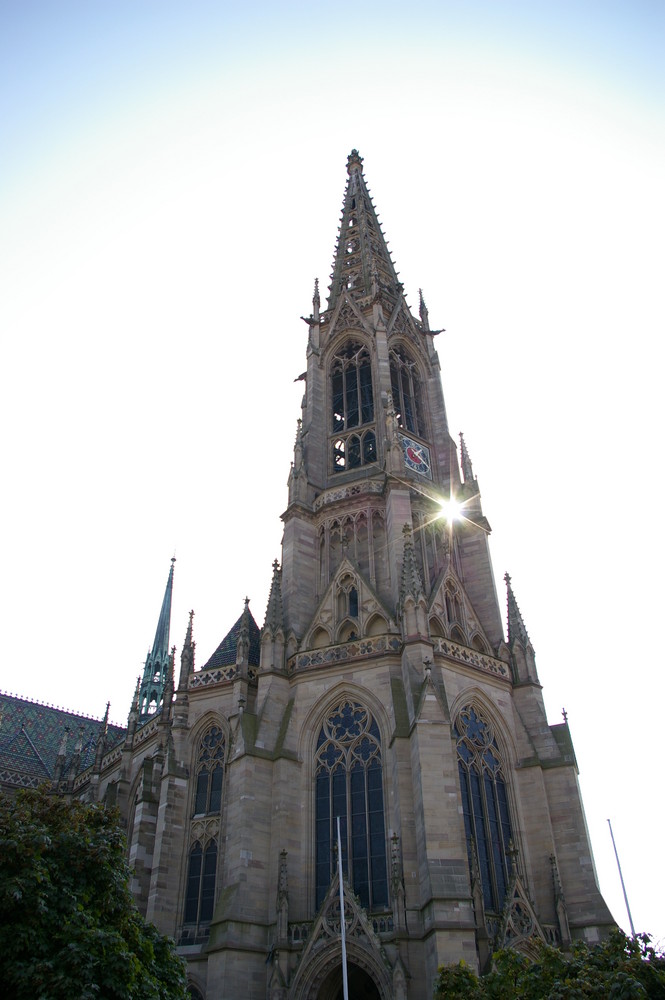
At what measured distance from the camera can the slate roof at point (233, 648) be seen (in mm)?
32656

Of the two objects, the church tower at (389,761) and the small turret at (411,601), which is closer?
the church tower at (389,761)

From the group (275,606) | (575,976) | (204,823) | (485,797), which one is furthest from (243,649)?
(575,976)

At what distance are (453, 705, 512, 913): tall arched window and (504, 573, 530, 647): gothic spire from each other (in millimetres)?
4284

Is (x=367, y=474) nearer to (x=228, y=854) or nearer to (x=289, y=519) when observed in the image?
(x=289, y=519)

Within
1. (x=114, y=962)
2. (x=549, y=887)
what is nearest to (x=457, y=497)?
(x=549, y=887)

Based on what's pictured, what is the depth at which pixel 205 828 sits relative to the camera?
28.2 m

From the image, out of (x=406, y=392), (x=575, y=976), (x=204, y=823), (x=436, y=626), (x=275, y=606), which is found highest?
(x=406, y=392)

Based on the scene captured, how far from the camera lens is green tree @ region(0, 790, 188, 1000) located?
537 inches

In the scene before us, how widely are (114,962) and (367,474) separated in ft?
81.4

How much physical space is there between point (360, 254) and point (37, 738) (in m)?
34.8

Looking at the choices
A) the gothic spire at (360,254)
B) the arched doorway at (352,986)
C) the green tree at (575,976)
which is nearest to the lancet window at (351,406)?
the gothic spire at (360,254)

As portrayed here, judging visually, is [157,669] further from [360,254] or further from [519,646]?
[519,646]

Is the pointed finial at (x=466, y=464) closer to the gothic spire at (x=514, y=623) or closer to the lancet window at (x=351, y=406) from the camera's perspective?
the lancet window at (x=351, y=406)

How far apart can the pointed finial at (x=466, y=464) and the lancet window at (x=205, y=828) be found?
1630cm
